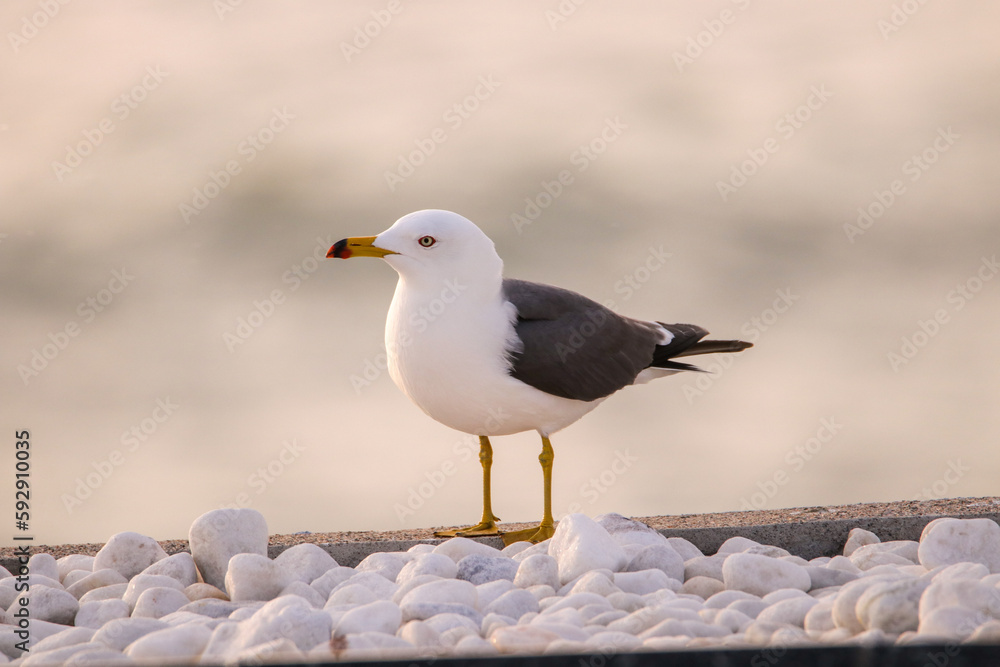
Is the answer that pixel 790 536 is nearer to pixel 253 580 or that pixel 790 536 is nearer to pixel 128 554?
pixel 253 580

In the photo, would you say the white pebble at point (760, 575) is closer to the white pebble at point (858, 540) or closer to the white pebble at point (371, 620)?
the white pebble at point (858, 540)

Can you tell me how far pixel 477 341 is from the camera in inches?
204

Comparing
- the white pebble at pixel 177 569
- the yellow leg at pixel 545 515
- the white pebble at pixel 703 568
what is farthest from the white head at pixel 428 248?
the white pebble at pixel 703 568

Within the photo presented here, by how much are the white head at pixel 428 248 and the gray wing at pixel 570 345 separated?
1.09 feet

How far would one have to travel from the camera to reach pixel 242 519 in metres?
4.99

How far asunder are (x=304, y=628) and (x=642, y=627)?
110cm

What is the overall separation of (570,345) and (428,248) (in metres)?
0.92

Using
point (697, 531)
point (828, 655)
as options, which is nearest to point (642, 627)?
point (828, 655)

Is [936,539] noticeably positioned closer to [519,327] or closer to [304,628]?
[519,327]

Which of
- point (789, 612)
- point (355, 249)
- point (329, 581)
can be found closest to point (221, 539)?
point (329, 581)

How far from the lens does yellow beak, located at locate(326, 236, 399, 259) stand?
518cm

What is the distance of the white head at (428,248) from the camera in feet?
17.1

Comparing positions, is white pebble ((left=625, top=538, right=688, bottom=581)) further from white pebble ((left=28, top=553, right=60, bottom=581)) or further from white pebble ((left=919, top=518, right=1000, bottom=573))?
white pebble ((left=28, top=553, right=60, bottom=581))

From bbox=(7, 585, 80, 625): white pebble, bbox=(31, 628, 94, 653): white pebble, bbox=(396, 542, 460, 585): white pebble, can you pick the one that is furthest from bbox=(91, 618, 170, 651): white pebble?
bbox=(396, 542, 460, 585): white pebble
